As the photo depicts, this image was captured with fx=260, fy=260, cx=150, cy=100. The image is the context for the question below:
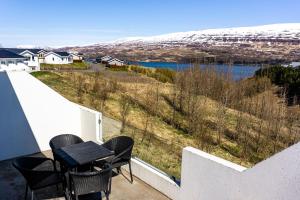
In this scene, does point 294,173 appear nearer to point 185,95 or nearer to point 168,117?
point 168,117

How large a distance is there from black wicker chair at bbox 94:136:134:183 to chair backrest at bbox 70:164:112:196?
51cm

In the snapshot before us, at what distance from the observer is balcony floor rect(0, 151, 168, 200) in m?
3.18

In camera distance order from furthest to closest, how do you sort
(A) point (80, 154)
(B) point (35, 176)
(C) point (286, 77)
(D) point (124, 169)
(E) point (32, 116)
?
(C) point (286, 77)
(E) point (32, 116)
(D) point (124, 169)
(A) point (80, 154)
(B) point (35, 176)

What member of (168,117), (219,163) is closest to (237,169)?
(219,163)

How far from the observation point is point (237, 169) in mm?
2322

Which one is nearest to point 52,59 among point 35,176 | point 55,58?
point 55,58

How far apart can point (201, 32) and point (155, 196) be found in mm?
123801

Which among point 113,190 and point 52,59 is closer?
point 113,190

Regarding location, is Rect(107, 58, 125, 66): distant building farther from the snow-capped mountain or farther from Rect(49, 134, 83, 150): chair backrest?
the snow-capped mountain

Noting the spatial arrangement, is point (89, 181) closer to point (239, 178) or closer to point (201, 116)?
point (239, 178)

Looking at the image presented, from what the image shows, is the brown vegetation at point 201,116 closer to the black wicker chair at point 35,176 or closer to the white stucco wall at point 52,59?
the black wicker chair at point 35,176

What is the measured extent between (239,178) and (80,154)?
1809 millimetres

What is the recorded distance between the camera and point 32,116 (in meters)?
4.57

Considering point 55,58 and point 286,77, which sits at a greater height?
point 55,58
